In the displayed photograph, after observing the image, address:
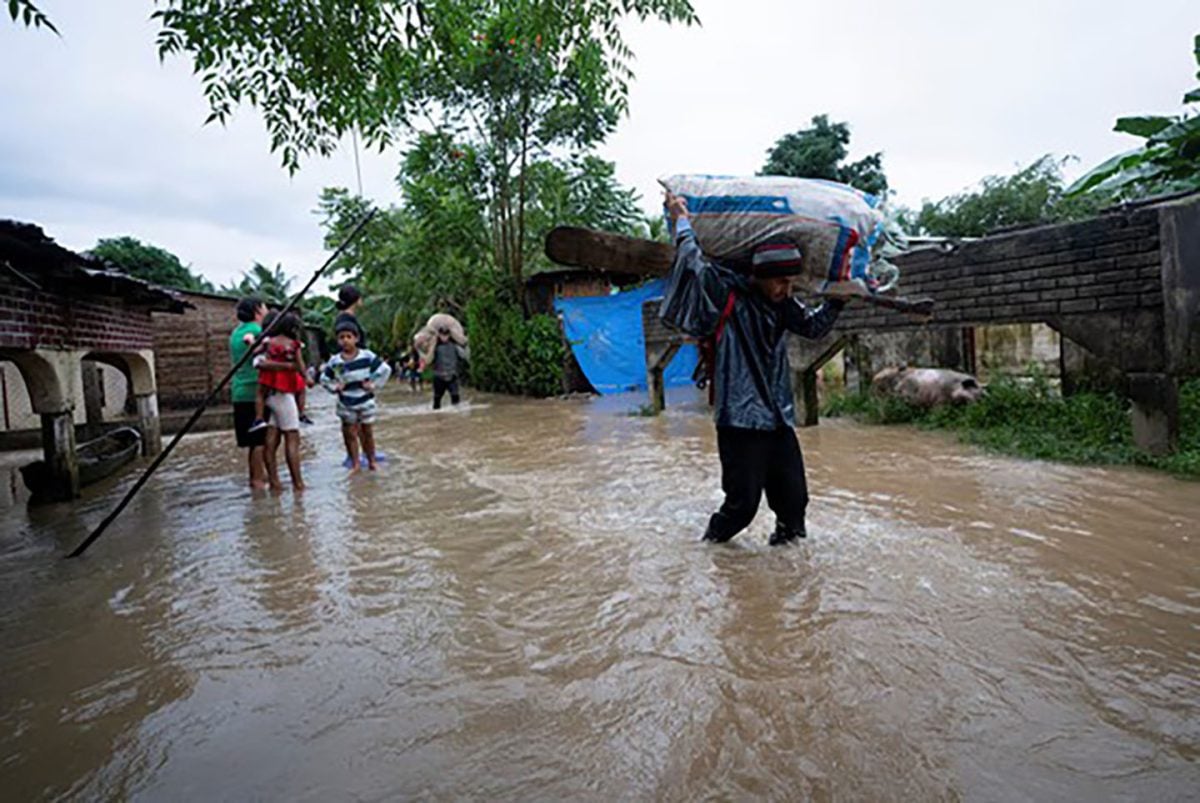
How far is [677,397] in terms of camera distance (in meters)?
14.2

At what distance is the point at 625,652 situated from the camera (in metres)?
2.60

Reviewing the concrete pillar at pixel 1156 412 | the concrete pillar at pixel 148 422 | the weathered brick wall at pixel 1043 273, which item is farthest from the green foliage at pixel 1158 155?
the concrete pillar at pixel 148 422

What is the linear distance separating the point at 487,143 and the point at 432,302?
9219 mm

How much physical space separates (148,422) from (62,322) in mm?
3214

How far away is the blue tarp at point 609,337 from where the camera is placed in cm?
1471

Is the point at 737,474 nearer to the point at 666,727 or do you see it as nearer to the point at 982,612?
the point at 982,612

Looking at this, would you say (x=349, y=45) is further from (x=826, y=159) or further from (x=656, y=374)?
(x=826, y=159)

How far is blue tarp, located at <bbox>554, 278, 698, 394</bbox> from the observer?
14711mm

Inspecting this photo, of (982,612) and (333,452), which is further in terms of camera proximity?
(333,452)

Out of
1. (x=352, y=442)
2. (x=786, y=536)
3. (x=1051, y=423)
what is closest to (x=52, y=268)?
(x=352, y=442)

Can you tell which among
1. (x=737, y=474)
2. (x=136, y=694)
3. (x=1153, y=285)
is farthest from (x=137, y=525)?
(x=1153, y=285)

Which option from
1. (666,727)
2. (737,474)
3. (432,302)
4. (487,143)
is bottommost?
(666,727)

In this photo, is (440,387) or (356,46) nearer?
(356,46)

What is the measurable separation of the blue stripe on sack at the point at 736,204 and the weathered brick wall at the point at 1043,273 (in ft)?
12.7
